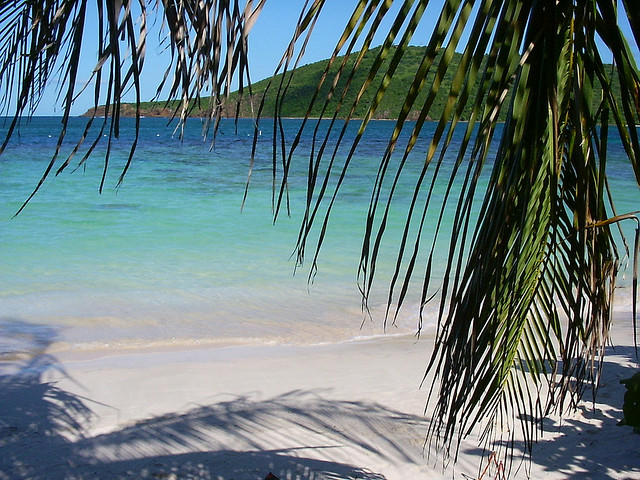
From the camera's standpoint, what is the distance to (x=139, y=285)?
771cm

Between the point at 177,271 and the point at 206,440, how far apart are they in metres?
5.21

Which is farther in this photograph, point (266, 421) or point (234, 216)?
point (234, 216)

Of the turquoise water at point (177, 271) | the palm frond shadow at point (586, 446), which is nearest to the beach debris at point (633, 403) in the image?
the palm frond shadow at point (586, 446)

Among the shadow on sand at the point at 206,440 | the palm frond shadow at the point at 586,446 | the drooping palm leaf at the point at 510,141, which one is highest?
the drooping palm leaf at the point at 510,141

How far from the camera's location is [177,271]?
848cm

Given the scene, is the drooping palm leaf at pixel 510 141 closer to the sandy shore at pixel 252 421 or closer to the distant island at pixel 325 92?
the distant island at pixel 325 92

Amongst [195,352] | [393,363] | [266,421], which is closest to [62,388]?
[195,352]

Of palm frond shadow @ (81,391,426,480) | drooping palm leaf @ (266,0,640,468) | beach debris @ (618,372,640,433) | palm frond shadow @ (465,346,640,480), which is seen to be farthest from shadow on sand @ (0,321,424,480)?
drooping palm leaf @ (266,0,640,468)

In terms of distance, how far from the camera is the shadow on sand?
3117mm

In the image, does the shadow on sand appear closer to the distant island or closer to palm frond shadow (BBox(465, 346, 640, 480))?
palm frond shadow (BBox(465, 346, 640, 480))

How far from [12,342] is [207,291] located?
2273mm

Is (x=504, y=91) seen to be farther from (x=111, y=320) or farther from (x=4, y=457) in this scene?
(x=111, y=320)

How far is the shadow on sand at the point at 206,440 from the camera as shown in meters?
3.12

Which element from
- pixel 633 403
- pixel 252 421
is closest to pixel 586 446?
pixel 633 403
